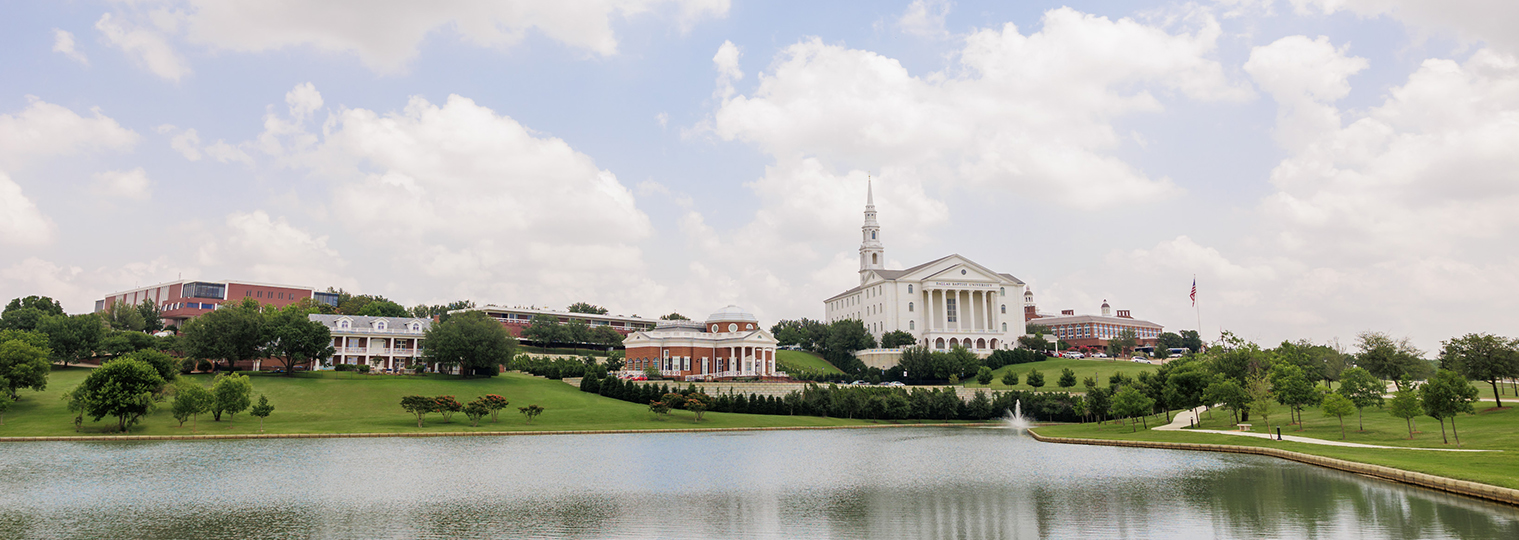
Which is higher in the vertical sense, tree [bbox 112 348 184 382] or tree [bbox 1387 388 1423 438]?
tree [bbox 112 348 184 382]

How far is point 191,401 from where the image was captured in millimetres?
49562

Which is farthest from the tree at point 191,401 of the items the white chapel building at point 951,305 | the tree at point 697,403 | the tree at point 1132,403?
the white chapel building at point 951,305

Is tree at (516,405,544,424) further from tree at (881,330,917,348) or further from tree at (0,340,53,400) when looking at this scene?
tree at (881,330,917,348)

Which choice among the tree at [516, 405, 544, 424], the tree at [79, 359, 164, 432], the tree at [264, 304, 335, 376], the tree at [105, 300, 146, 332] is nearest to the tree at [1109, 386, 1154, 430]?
the tree at [516, 405, 544, 424]

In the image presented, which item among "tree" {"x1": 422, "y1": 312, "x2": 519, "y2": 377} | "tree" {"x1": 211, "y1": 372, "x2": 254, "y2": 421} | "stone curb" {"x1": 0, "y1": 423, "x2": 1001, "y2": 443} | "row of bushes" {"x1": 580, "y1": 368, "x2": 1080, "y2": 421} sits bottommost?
"stone curb" {"x1": 0, "y1": 423, "x2": 1001, "y2": 443}

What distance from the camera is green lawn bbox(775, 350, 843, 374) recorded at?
108319 mm

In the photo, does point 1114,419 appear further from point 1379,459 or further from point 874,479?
point 874,479

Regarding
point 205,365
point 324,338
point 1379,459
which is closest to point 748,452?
point 1379,459

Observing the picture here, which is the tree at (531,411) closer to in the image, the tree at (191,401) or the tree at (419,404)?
the tree at (419,404)

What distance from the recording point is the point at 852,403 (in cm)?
6788

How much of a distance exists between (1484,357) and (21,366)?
291 feet

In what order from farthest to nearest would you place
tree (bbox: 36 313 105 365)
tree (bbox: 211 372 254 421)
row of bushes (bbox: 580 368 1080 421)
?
tree (bbox: 36 313 105 365) → row of bushes (bbox: 580 368 1080 421) → tree (bbox: 211 372 254 421)

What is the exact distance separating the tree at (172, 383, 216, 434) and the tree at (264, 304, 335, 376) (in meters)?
22.3

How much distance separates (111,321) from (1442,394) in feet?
404
